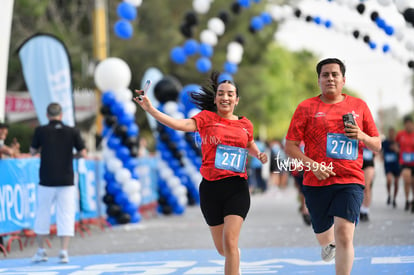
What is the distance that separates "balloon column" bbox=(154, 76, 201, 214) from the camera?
17.5 m

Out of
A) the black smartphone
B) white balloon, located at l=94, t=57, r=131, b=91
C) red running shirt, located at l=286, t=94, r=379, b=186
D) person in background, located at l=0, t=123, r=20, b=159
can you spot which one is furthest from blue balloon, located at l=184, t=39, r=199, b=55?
the black smartphone

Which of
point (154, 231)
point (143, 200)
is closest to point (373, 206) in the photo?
point (143, 200)

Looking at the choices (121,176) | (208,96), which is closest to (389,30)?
(121,176)

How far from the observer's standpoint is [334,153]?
233 inches

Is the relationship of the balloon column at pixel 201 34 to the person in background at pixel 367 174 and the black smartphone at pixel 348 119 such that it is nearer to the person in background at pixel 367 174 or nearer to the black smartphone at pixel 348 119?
the person in background at pixel 367 174

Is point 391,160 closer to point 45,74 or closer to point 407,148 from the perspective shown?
point 407,148

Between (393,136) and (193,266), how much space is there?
10439 mm

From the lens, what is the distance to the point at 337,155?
5.92 m

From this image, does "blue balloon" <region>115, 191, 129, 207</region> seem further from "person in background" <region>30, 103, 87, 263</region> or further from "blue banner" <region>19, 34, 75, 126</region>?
"person in background" <region>30, 103, 87, 263</region>

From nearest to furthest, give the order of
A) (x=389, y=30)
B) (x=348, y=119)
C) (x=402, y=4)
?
1. (x=348, y=119)
2. (x=402, y=4)
3. (x=389, y=30)

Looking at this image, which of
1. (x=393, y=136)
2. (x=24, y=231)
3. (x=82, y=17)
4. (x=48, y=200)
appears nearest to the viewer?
(x=48, y=200)

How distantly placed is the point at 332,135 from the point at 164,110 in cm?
1200

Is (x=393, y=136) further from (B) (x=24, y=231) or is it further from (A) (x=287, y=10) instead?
(B) (x=24, y=231)

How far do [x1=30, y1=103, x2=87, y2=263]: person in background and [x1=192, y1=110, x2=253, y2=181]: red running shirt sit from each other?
3.55 meters
